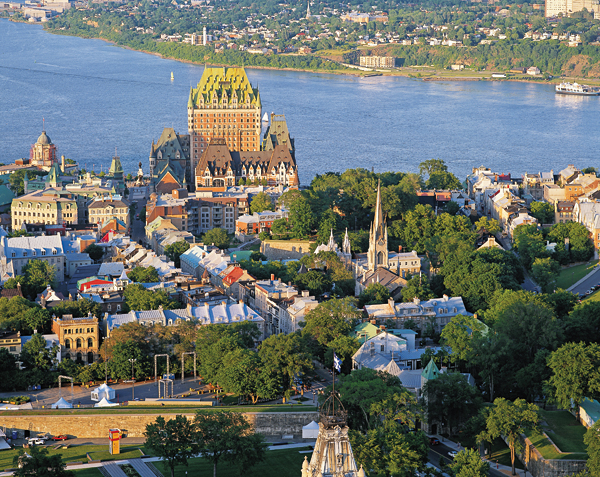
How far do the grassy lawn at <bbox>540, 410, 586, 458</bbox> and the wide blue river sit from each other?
5945 centimetres

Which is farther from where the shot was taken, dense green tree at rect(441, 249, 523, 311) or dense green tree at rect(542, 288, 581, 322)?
dense green tree at rect(441, 249, 523, 311)

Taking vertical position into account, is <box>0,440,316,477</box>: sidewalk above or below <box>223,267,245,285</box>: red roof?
below

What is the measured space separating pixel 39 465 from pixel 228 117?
69874 mm

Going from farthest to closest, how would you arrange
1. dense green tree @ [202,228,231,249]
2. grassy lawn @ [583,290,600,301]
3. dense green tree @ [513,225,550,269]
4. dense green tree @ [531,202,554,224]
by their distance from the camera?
1. dense green tree @ [531,202,554,224]
2. dense green tree @ [202,228,231,249]
3. dense green tree @ [513,225,550,269]
4. grassy lawn @ [583,290,600,301]

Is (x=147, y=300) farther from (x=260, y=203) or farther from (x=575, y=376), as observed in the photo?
(x=260, y=203)

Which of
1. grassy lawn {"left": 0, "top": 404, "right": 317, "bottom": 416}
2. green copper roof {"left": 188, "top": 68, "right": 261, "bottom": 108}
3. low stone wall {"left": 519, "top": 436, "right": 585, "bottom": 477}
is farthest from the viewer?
green copper roof {"left": 188, "top": 68, "right": 261, "bottom": 108}

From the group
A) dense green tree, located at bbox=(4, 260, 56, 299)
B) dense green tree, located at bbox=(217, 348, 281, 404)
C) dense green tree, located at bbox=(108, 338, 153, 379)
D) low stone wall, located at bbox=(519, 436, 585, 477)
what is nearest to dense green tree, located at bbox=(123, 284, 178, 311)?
dense green tree, located at bbox=(108, 338, 153, 379)

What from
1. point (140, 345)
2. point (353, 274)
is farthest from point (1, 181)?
point (140, 345)

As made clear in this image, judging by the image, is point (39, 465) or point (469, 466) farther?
point (469, 466)

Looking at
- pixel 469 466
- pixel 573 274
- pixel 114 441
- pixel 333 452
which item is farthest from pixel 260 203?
pixel 333 452

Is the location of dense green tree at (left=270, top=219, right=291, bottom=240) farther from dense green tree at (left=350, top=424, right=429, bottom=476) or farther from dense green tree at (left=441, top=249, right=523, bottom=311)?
dense green tree at (left=350, top=424, right=429, bottom=476)

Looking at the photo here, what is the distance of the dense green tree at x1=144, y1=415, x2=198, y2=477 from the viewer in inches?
1593

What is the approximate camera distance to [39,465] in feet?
123

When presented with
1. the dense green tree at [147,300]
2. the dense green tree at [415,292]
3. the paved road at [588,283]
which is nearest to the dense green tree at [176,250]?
the dense green tree at [147,300]
